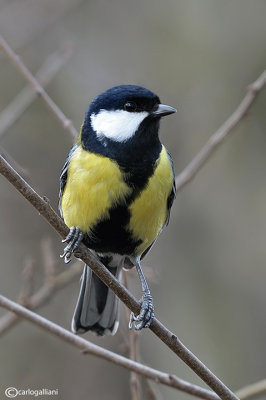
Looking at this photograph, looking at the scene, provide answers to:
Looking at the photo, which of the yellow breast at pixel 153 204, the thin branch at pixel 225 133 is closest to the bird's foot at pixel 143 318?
the yellow breast at pixel 153 204

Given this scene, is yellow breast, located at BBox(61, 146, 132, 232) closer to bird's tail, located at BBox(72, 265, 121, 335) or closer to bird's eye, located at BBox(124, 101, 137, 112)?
bird's eye, located at BBox(124, 101, 137, 112)

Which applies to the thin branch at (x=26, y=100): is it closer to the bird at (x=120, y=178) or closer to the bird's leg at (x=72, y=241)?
the bird at (x=120, y=178)

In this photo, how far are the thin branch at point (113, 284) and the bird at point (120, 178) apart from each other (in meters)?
0.37

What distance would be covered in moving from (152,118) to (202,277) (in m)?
2.52

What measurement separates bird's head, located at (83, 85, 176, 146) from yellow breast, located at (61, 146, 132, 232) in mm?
167

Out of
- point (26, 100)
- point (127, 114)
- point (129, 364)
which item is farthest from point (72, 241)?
point (26, 100)

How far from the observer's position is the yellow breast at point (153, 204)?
11.5ft

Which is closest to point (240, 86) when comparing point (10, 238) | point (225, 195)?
point (225, 195)

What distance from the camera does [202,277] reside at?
5.80 metres

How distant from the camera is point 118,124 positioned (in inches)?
142

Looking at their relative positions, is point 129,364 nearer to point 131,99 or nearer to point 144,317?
point 144,317

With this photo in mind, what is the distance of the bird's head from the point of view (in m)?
3.58

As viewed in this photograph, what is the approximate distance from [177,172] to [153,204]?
7.71ft

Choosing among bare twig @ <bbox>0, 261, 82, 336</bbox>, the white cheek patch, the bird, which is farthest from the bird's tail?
the white cheek patch
